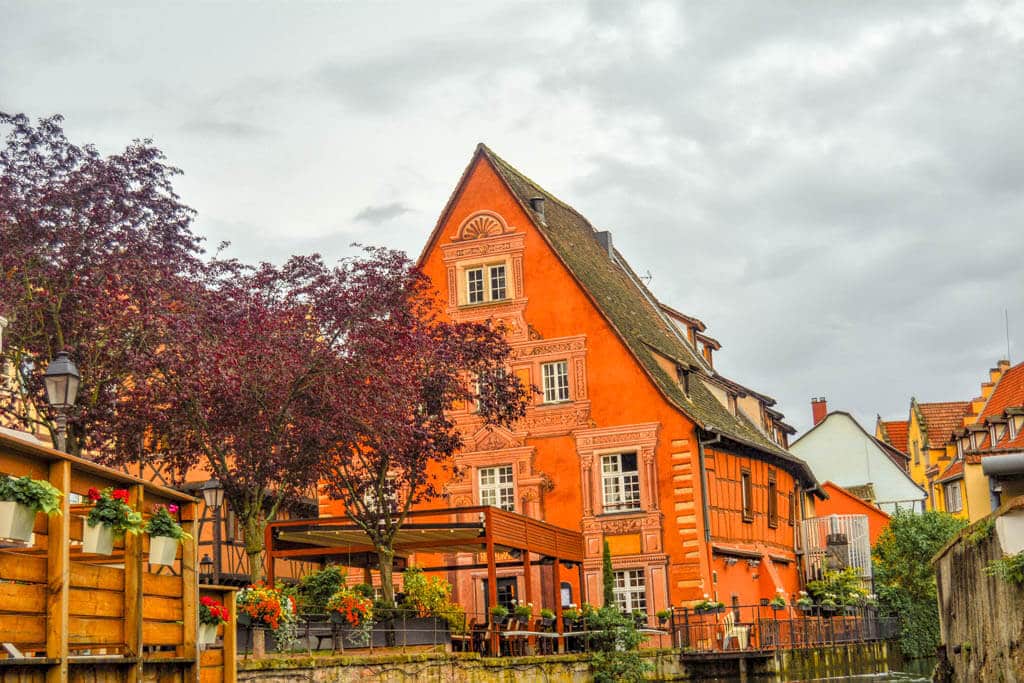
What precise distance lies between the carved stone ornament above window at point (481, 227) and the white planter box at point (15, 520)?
1263 inches

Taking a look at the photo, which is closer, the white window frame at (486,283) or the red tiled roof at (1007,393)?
the white window frame at (486,283)

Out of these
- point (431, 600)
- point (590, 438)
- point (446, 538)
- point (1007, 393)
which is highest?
point (1007, 393)

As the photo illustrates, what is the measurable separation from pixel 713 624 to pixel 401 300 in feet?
40.7

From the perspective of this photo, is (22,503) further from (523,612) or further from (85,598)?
(523,612)

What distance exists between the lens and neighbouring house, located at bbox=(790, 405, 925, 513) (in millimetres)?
67688

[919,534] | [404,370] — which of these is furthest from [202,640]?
[919,534]

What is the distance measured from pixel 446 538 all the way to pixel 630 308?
16665 millimetres

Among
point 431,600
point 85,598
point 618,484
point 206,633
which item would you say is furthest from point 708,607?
point 85,598

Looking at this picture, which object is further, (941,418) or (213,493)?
(941,418)

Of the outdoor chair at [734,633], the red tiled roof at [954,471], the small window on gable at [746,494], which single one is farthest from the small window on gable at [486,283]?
the red tiled roof at [954,471]

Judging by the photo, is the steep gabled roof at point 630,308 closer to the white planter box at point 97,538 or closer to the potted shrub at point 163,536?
the potted shrub at point 163,536

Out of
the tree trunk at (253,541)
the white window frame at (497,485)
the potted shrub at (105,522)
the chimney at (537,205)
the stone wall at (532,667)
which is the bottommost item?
the stone wall at (532,667)

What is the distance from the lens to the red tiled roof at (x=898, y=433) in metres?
85.5

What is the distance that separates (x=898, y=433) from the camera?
86.2m
